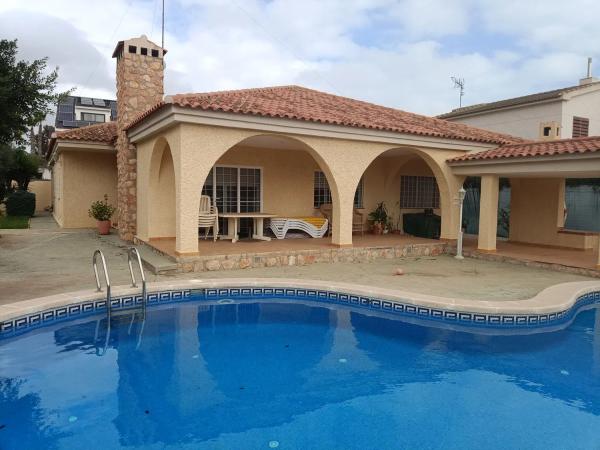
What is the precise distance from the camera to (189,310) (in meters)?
9.12

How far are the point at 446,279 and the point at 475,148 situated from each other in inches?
304

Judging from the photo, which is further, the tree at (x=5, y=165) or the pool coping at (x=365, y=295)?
the tree at (x=5, y=165)

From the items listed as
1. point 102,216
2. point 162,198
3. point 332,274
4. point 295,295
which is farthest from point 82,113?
point 295,295

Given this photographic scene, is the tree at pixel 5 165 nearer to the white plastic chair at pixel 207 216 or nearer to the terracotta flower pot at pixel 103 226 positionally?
the terracotta flower pot at pixel 103 226

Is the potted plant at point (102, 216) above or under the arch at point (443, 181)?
under

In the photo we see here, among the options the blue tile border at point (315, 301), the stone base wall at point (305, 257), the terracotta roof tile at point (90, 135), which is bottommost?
the blue tile border at point (315, 301)

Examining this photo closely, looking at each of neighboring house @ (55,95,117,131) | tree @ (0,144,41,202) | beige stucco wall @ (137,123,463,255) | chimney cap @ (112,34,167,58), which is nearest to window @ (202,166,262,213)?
beige stucco wall @ (137,123,463,255)

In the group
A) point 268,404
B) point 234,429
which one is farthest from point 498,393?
point 234,429

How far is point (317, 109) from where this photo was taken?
14.8 metres

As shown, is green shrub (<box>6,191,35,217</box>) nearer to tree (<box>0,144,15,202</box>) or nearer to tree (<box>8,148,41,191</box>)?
tree (<box>0,144,15,202</box>)

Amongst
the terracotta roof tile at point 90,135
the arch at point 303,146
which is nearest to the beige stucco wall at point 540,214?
the arch at point 303,146

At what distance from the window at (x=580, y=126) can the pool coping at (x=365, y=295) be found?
62.2 feet

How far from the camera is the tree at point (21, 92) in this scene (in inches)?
543

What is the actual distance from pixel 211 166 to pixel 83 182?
12.6m
